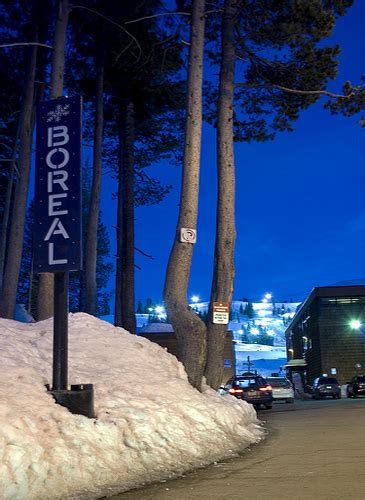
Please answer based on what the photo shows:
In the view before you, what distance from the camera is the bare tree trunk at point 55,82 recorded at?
1523 cm

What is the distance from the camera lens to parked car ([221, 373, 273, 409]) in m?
26.5

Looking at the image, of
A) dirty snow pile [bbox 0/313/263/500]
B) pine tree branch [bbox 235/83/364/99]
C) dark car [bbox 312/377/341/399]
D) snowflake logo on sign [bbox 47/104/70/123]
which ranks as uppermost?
pine tree branch [bbox 235/83/364/99]

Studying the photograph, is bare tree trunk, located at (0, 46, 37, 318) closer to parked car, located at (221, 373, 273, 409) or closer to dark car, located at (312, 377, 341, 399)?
A: parked car, located at (221, 373, 273, 409)

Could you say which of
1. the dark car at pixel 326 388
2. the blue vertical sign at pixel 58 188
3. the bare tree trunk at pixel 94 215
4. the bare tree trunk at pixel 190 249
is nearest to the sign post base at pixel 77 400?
the blue vertical sign at pixel 58 188

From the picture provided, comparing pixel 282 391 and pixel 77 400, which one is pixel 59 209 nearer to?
pixel 77 400

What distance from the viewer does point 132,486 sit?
6.46 m

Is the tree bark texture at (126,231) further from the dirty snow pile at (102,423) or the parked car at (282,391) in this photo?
the parked car at (282,391)

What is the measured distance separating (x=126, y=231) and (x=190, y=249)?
1147 cm

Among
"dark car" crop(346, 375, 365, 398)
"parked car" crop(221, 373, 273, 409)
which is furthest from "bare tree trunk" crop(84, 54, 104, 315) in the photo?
"dark car" crop(346, 375, 365, 398)

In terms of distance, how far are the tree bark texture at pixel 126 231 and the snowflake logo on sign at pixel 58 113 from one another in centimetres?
1544

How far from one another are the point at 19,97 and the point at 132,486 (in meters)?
24.1

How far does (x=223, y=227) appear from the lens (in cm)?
1473

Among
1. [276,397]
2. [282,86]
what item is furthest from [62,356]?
[276,397]

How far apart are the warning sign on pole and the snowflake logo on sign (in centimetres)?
730
